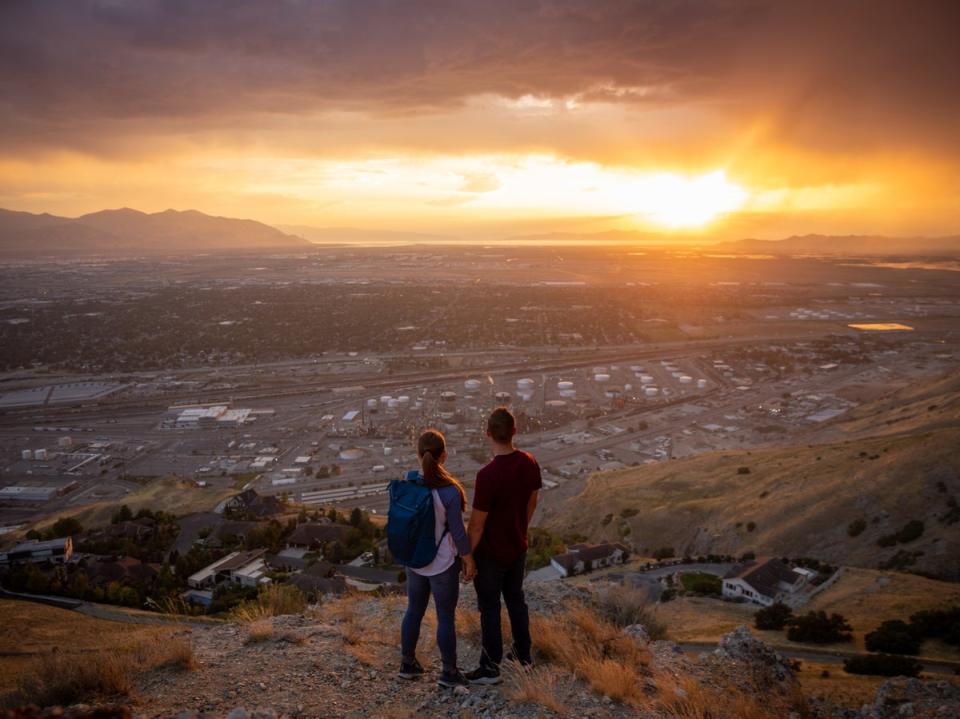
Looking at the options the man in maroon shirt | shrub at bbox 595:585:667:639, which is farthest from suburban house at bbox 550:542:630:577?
the man in maroon shirt

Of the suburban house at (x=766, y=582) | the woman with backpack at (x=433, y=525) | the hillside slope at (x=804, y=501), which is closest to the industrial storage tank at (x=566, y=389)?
the hillside slope at (x=804, y=501)

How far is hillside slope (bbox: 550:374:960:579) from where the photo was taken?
61.9 ft

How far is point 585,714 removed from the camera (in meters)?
4.34

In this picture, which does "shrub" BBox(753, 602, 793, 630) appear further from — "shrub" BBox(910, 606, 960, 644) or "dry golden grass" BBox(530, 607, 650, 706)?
"dry golden grass" BBox(530, 607, 650, 706)

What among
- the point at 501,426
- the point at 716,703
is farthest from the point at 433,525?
the point at 716,703

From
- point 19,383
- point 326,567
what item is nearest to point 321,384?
point 19,383

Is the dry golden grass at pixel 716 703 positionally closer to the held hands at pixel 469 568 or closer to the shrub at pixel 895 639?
the held hands at pixel 469 568

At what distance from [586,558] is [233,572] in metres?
10.5

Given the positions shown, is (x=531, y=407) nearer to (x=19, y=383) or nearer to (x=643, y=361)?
(x=643, y=361)

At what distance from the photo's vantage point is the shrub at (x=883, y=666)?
9.32m

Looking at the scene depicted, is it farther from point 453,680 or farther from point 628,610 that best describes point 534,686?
point 628,610

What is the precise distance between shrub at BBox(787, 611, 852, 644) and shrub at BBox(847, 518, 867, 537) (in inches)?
323

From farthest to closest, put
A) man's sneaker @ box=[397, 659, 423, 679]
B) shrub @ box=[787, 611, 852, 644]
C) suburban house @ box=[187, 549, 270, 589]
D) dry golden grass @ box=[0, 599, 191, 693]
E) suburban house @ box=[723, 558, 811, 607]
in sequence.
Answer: suburban house @ box=[187, 549, 270, 589]
suburban house @ box=[723, 558, 811, 607]
shrub @ box=[787, 611, 852, 644]
dry golden grass @ box=[0, 599, 191, 693]
man's sneaker @ box=[397, 659, 423, 679]

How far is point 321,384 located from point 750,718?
157 feet
